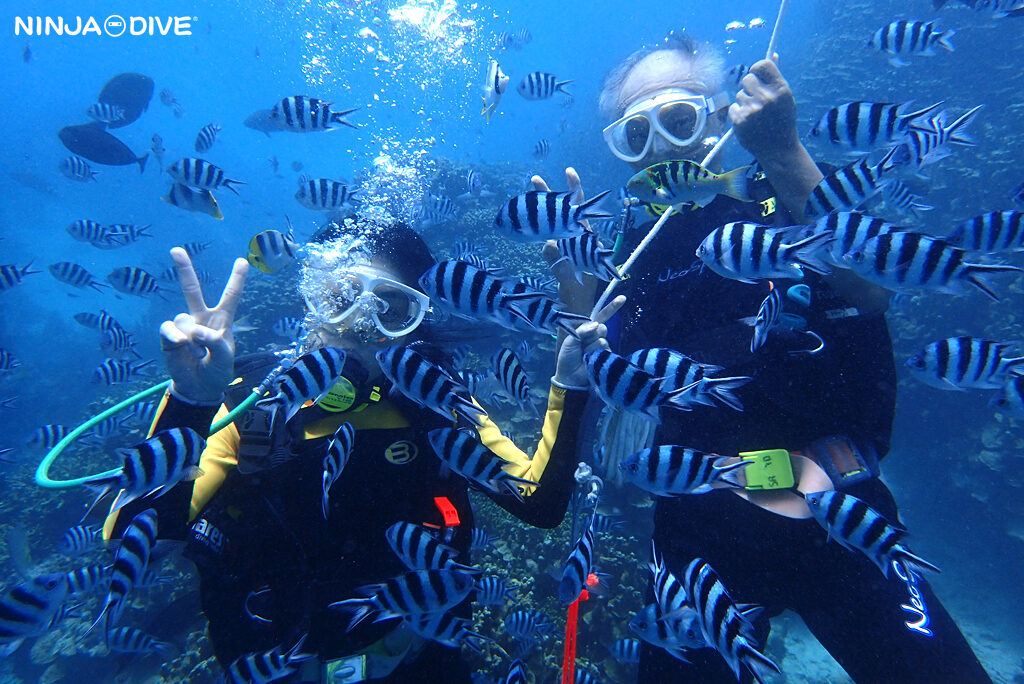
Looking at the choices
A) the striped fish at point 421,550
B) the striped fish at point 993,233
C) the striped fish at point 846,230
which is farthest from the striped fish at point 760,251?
the striped fish at point 421,550

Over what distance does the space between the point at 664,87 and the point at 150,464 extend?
4.20m

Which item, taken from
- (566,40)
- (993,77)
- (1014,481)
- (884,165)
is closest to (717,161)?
(884,165)

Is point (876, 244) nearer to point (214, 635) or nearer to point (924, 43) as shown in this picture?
point (924, 43)

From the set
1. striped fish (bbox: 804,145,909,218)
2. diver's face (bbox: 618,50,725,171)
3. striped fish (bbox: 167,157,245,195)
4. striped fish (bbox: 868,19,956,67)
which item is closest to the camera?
striped fish (bbox: 804,145,909,218)

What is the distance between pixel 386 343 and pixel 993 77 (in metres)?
20.6

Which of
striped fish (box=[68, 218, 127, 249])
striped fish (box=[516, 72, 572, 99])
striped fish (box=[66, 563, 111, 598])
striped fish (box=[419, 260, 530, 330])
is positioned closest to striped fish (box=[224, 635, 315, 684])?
striped fish (box=[419, 260, 530, 330])

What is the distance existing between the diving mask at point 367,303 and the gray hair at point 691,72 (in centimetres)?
269

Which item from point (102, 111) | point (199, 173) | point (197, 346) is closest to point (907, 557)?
point (197, 346)

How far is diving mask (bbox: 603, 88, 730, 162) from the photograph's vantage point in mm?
3332

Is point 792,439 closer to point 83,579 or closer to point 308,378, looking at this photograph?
point 308,378

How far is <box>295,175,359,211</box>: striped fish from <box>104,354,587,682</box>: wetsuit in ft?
11.6

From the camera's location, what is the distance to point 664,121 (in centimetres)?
351

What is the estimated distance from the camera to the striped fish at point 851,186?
2271 millimetres

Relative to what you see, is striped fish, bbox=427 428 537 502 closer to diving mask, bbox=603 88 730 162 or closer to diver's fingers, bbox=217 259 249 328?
diver's fingers, bbox=217 259 249 328
